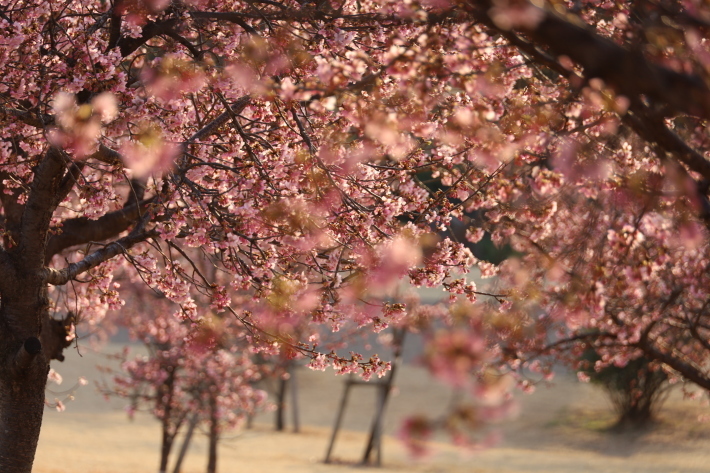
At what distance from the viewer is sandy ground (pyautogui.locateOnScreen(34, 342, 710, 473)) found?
69.7ft

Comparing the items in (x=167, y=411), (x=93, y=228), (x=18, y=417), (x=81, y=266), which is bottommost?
(x=18, y=417)

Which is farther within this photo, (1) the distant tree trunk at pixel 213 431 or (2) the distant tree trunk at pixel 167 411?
(1) the distant tree trunk at pixel 213 431

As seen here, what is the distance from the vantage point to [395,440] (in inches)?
1040

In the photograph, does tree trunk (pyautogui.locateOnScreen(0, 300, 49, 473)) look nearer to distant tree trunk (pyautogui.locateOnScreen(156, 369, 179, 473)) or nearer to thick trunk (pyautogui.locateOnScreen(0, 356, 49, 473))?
thick trunk (pyautogui.locateOnScreen(0, 356, 49, 473))

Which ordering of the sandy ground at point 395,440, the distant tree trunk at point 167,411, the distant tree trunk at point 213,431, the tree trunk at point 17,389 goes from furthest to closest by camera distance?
1. the sandy ground at point 395,440
2. the distant tree trunk at point 213,431
3. the distant tree trunk at point 167,411
4. the tree trunk at point 17,389

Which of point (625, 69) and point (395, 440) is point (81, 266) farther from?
point (395, 440)

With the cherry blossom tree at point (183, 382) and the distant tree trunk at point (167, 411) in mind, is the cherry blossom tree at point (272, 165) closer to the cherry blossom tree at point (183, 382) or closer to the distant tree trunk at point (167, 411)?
the cherry blossom tree at point (183, 382)

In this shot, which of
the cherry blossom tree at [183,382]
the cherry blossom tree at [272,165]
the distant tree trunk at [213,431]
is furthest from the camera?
the distant tree trunk at [213,431]

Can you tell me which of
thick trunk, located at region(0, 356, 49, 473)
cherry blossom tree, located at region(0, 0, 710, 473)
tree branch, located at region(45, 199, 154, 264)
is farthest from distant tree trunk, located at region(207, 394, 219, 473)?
thick trunk, located at region(0, 356, 49, 473)

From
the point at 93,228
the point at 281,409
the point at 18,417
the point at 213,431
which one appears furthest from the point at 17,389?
the point at 281,409

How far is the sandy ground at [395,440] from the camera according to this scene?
21.2m

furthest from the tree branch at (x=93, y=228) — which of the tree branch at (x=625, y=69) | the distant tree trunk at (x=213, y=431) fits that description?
the distant tree trunk at (x=213, y=431)

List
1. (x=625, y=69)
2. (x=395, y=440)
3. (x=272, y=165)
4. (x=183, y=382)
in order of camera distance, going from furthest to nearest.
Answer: (x=395, y=440) → (x=183, y=382) → (x=272, y=165) → (x=625, y=69)

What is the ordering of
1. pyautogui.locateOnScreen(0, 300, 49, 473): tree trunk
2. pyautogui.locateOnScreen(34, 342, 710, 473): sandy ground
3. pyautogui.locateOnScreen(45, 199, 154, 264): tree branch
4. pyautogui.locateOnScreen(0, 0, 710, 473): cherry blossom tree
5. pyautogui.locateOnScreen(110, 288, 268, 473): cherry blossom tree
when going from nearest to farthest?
1. pyautogui.locateOnScreen(0, 0, 710, 473): cherry blossom tree
2. pyautogui.locateOnScreen(0, 300, 49, 473): tree trunk
3. pyautogui.locateOnScreen(45, 199, 154, 264): tree branch
4. pyautogui.locateOnScreen(110, 288, 268, 473): cherry blossom tree
5. pyautogui.locateOnScreen(34, 342, 710, 473): sandy ground
